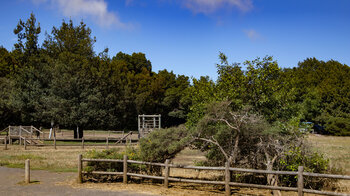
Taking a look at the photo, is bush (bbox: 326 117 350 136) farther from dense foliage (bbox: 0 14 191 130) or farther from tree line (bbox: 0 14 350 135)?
dense foliage (bbox: 0 14 191 130)

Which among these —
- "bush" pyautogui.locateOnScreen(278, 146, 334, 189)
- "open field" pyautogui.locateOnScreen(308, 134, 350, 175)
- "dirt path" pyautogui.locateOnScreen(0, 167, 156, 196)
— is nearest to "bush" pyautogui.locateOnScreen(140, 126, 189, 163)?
"dirt path" pyautogui.locateOnScreen(0, 167, 156, 196)

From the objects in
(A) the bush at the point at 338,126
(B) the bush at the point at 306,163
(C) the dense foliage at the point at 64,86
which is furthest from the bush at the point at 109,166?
(A) the bush at the point at 338,126

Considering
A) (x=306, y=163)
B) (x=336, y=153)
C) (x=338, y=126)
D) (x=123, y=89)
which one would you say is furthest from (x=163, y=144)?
(x=338, y=126)

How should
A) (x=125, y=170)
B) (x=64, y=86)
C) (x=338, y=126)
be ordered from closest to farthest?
(x=125, y=170) → (x=64, y=86) → (x=338, y=126)

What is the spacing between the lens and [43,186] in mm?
14016

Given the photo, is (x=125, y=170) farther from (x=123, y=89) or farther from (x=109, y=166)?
(x=123, y=89)

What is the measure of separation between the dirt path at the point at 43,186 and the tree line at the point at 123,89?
19.9 feet

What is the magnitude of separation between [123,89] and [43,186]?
3365 centimetres

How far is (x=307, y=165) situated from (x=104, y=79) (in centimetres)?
3238

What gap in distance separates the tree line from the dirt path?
239 inches

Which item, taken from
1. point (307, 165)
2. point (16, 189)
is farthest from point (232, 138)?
point (16, 189)

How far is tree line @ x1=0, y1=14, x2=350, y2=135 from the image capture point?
53.5 feet

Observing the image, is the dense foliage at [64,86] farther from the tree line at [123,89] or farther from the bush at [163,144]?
the bush at [163,144]

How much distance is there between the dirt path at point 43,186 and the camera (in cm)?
1271
